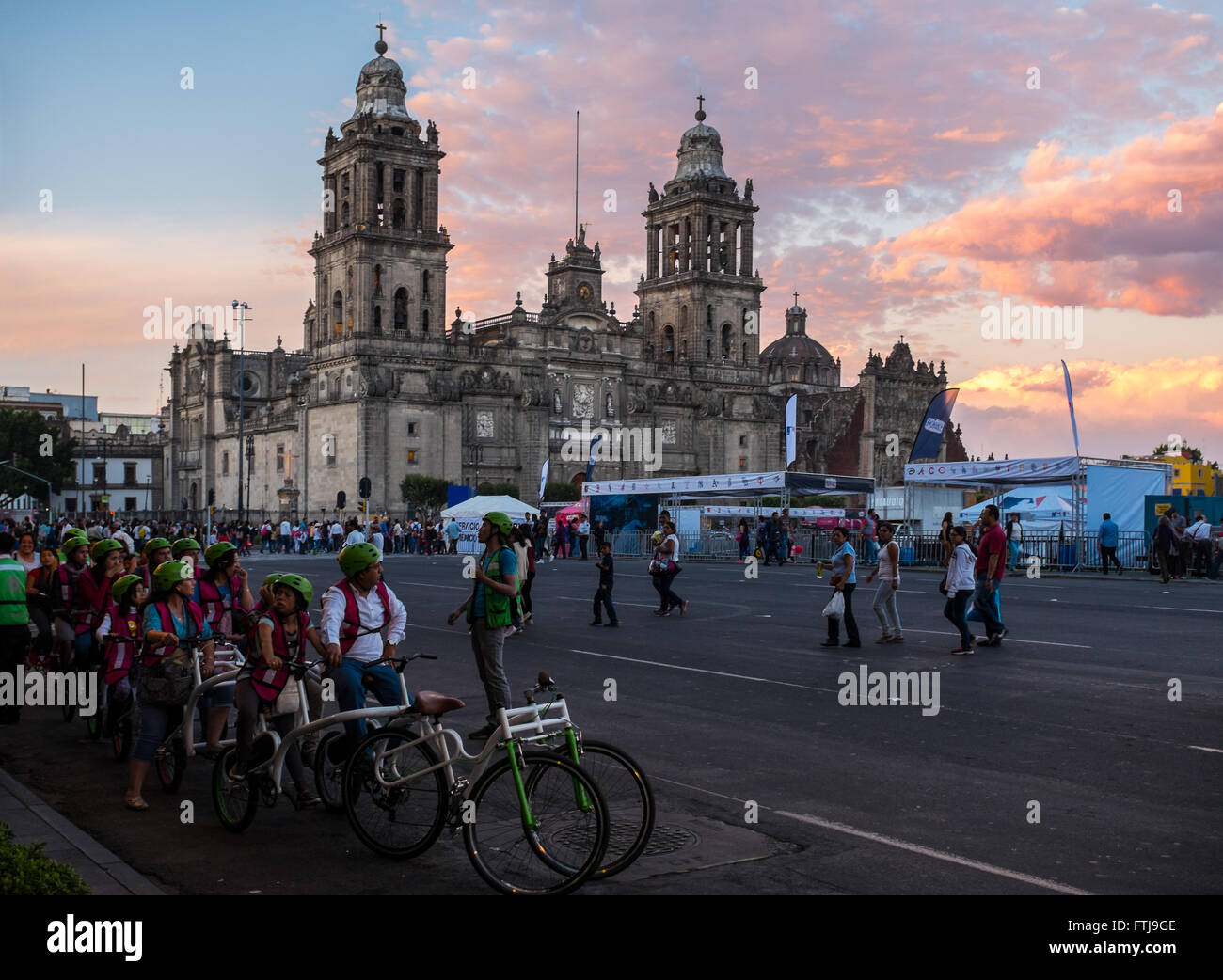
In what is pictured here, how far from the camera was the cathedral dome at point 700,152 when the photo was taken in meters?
93.4

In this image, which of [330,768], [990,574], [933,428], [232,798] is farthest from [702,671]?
[933,428]

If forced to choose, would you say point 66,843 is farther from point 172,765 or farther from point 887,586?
point 887,586

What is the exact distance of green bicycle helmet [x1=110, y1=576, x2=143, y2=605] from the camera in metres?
9.08

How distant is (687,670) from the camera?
14406 millimetres

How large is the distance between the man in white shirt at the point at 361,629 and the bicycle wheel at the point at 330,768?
0.34 m

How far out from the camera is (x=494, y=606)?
34.0 feet

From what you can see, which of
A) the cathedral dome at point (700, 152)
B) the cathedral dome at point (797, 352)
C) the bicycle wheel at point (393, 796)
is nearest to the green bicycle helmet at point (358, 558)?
the bicycle wheel at point (393, 796)

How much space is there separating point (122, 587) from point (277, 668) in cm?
217

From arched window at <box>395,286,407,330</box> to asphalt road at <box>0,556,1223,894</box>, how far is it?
199 feet

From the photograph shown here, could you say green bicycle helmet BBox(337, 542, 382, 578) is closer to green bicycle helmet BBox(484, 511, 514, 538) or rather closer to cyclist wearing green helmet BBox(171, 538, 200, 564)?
green bicycle helmet BBox(484, 511, 514, 538)

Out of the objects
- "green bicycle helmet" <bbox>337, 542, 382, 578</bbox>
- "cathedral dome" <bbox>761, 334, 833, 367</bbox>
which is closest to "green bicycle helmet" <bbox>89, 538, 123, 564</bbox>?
"green bicycle helmet" <bbox>337, 542, 382, 578</bbox>

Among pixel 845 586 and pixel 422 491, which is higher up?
pixel 422 491
